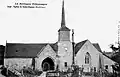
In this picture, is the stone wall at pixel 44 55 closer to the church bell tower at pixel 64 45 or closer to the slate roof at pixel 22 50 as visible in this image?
the church bell tower at pixel 64 45

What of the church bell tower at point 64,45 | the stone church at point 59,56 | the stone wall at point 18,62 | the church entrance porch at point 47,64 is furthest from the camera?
the church entrance porch at point 47,64

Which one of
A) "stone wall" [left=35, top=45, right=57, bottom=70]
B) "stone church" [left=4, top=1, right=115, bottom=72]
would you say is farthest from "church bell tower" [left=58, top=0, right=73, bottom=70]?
"stone wall" [left=35, top=45, right=57, bottom=70]

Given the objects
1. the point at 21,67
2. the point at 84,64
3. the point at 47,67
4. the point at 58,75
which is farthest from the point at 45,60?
the point at 58,75

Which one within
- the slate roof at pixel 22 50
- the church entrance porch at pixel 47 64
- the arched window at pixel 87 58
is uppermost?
the slate roof at pixel 22 50

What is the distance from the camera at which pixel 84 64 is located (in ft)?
166

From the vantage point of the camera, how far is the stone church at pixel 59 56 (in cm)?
4950

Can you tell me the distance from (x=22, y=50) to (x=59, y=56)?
911 centimetres

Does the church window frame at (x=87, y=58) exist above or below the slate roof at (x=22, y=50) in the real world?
below

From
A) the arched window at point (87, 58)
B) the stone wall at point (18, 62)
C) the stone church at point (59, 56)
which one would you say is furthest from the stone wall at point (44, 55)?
the arched window at point (87, 58)

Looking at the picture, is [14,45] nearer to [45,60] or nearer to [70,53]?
[45,60]

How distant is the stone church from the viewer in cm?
4950

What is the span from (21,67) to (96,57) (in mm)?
17670

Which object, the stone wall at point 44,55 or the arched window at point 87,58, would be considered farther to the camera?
the arched window at point 87,58

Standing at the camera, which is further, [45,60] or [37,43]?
[37,43]
